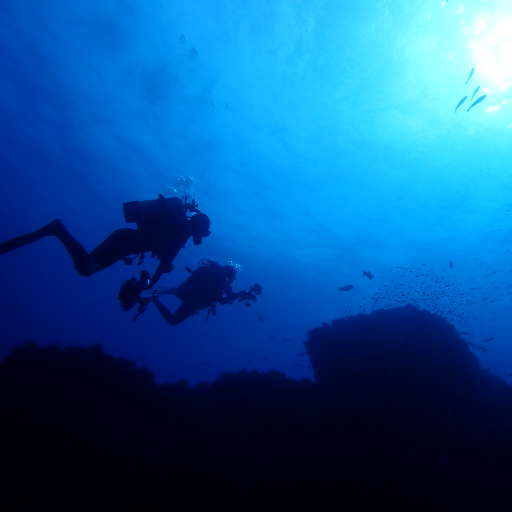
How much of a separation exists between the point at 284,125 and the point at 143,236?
648 inches

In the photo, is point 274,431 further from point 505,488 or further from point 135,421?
point 505,488

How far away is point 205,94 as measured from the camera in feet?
58.6

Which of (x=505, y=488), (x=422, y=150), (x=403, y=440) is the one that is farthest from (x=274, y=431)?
(x=422, y=150)

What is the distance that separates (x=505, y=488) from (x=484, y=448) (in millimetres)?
870

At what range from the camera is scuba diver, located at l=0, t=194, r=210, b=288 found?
4.77 meters

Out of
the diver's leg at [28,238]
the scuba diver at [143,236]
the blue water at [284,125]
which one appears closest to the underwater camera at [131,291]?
Answer: the scuba diver at [143,236]

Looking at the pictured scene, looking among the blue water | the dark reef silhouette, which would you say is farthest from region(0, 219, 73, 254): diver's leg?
the blue water

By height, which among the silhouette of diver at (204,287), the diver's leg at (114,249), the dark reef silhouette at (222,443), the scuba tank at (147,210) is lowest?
the dark reef silhouette at (222,443)

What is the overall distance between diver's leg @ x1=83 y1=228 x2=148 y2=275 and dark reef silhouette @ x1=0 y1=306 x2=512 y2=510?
2802 mm

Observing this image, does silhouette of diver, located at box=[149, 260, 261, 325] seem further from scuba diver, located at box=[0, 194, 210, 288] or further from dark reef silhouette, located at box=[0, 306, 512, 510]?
scuba diver, located at box=[0, 194, 210, 288]

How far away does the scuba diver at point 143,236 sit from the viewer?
477 centimetres

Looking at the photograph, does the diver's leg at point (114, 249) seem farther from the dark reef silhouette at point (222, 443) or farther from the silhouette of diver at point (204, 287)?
the dark reef silhouette at point (222, 443)

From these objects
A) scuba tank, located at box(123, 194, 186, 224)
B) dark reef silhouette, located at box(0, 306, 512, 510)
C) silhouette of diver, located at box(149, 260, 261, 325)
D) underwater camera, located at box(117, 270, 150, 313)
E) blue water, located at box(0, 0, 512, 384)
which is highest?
blue water, located at box(0, 0, 512, 384)

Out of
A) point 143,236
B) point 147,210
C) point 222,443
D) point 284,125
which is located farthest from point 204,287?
point 284,125
